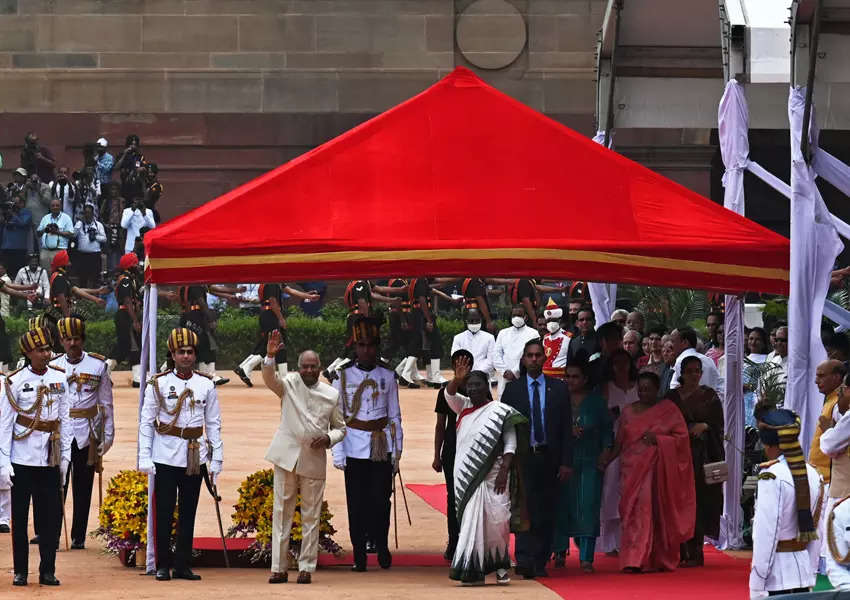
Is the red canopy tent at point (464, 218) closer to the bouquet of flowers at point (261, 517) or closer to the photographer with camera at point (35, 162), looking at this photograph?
the bouquet of flowers at point (261, 517)

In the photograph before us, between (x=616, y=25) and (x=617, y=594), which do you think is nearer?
(x=617, y=594)

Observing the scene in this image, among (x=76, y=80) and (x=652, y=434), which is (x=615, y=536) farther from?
(x=76, y=80)

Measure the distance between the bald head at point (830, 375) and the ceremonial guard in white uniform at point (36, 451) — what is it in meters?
5.02

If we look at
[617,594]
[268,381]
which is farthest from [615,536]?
[268,381]

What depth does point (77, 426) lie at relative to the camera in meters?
14.7

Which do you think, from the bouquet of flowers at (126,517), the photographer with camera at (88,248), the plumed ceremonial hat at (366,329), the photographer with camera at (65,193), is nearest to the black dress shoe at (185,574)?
the bouquet of flowers at (126,517)

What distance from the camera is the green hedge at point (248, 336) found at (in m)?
29.7

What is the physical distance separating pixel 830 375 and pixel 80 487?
5882mm

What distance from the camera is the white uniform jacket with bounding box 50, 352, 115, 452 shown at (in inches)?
578

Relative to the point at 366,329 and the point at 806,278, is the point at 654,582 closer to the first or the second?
the point at 806,278

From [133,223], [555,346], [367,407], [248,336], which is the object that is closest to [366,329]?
[367,407]

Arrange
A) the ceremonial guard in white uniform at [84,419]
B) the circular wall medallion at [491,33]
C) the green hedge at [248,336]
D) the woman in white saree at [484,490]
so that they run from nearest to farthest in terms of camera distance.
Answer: the woman in white saree at [484,490] → the ceremonial guard in white uniform at [84,419] → the green hedge at [248,336] → the circular wall medallion at [491,33]

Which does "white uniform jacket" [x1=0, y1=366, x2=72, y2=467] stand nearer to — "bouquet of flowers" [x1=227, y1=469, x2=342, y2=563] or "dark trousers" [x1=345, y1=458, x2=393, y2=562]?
"bouquet of flowers" [x1=227, y1=469, x2=342, y2=563]

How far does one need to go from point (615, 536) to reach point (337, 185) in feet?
11.4
